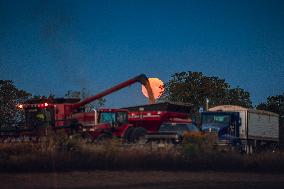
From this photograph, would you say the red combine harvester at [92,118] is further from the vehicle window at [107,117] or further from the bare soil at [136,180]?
the bare soil at [136,180]

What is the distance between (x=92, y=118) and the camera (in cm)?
3102

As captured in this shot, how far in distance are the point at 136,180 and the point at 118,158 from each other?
2.78m

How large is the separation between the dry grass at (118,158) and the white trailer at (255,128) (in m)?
9.36

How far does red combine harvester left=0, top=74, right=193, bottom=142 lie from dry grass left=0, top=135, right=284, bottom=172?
19.3ft

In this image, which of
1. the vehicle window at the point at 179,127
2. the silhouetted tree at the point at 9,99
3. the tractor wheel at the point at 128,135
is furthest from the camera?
the silhouetted tree at the point at 9,99

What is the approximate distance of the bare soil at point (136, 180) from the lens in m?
16.5

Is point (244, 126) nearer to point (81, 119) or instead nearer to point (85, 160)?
point (81, 119)

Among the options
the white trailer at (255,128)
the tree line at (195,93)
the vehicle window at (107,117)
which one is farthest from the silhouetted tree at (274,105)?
the vehicle window at (107,117)

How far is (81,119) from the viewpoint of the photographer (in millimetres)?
31266

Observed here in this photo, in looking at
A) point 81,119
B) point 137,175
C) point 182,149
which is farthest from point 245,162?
point 81,119

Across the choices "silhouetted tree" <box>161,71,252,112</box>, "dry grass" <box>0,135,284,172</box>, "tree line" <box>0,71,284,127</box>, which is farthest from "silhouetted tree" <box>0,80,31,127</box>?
"dry grass" <box>0,135,284,172</box>

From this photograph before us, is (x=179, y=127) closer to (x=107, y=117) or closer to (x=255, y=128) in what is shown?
(x=107, y=117)

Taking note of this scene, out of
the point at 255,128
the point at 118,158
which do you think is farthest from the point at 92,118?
the point at 255,128

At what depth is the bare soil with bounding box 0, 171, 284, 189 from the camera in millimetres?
16516
